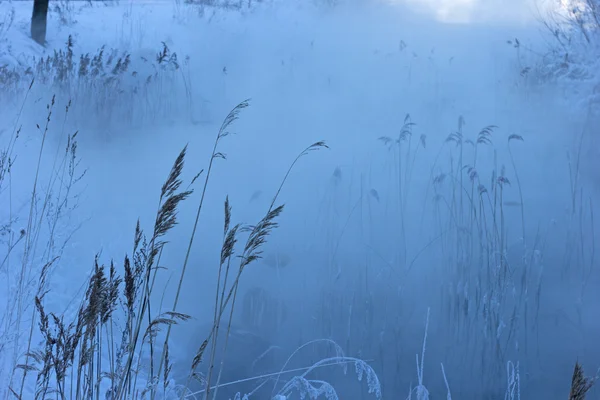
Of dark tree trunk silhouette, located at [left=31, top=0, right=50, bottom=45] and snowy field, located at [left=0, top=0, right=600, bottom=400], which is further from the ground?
dark tree trunk silhouette, located at [left=31, top=0, right=50, bottom=45]

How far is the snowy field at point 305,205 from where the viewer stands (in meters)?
2.64

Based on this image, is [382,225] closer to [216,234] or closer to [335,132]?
[216,234]

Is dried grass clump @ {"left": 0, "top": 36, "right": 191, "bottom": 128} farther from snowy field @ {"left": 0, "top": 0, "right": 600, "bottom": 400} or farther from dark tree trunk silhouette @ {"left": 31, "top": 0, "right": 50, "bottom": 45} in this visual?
dark tree trunk silhouette @ {"left": 31, "top": 0, "right": 50, "bottom": 45}

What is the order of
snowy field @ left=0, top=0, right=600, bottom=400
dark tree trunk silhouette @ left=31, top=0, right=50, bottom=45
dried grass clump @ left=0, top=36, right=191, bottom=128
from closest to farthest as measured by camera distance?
snowy field @ left=0, top=0, right=600, bottom=400, dried grass clump @ left=0, top=36, right=191, bottom=128, dark tree trunk silhouette @ left=31, top=0, right=50, bottom=45

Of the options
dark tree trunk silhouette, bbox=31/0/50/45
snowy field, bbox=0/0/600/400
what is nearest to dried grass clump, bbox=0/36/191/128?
snowy field, bbox=0/0/600/400

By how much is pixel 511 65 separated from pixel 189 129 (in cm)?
445

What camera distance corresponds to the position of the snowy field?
2.64 m

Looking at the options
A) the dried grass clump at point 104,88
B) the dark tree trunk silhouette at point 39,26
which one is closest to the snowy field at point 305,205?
the dried grass clump at point 104,88

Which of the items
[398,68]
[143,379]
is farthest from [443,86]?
[143,379]

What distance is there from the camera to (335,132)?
20.4ft

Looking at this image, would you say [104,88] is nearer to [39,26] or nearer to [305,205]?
[305,205]

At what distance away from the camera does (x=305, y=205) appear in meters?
4.79

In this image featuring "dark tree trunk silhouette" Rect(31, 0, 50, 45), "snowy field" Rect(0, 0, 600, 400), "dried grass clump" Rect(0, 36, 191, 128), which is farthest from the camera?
"dark tree trunk silhouette" Rect(31, 0, 50, 45)

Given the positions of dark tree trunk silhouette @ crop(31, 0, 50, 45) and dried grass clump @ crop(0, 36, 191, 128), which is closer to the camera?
dried grass clump @ crop(0, 36, 191, 128)
